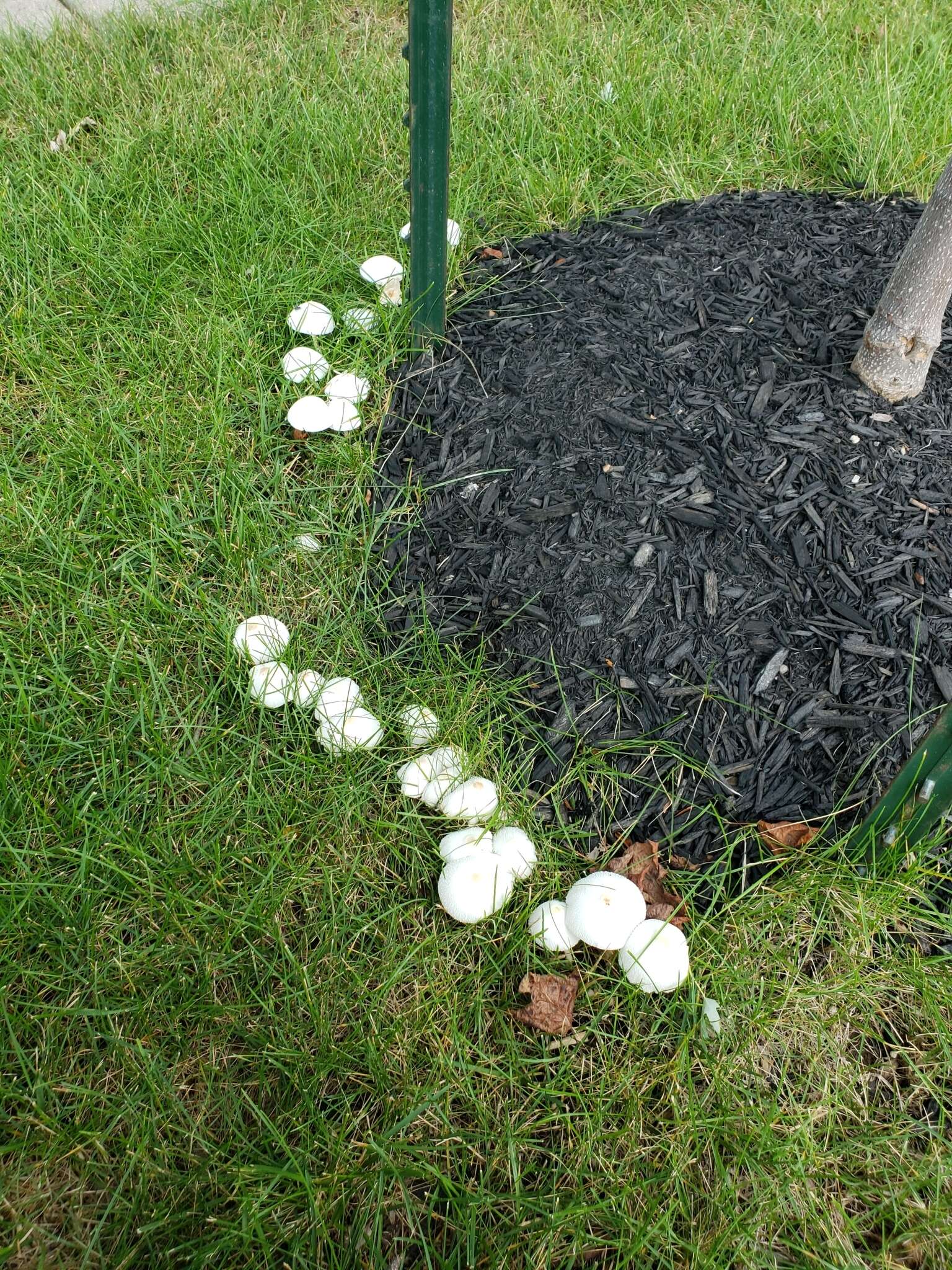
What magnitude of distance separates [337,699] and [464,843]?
422mm

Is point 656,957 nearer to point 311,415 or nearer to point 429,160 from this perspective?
point 311,415

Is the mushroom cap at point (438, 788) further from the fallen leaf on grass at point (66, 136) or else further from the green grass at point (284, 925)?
the fallen leaf on grass at point (66, 136)

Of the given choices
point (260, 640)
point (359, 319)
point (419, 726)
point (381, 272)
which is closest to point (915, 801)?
point (419, 726)

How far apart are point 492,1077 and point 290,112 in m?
3.25

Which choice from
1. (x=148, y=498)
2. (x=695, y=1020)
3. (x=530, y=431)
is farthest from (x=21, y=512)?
(x=695, y=1020)

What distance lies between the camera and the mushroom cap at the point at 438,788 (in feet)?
6.24

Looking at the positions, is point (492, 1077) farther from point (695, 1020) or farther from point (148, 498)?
point (148, 498)

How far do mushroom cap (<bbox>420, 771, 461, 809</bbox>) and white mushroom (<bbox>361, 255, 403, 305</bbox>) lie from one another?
1.57 metres

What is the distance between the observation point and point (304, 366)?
2.60 metres

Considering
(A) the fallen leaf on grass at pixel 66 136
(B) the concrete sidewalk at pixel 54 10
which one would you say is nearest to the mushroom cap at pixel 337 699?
(A) the fallen leaf on grass at pixel 66 136

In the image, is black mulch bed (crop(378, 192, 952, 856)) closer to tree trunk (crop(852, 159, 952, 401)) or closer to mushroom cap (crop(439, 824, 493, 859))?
tree trunk (crop(852, 159, 952, 401))

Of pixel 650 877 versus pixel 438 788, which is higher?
pixel 438 788

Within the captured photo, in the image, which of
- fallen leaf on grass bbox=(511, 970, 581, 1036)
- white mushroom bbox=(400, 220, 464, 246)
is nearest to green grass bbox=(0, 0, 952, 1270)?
fallen leaf on grass bbox=(511, 970, 581, 1036)

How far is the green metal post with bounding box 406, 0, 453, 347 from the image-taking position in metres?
2.07
